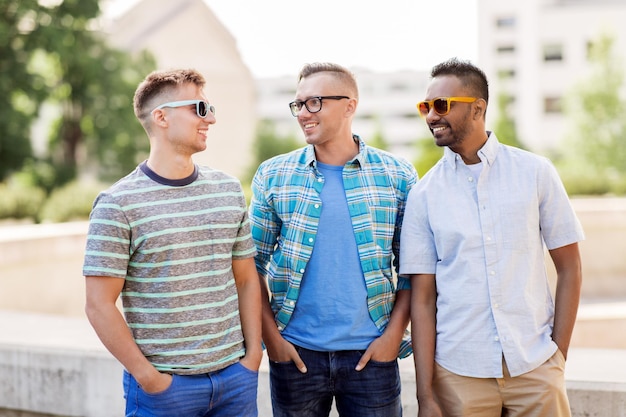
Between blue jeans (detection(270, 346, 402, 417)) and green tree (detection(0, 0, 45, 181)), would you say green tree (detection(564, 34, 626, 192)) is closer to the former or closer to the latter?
green tree (detection(0, 0, 45, 181))

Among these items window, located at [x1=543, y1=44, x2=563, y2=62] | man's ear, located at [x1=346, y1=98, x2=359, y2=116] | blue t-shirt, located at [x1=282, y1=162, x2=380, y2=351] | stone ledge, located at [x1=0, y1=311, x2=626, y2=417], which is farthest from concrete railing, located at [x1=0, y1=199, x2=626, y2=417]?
window, located at [x1=543, y1=44, x2=563, y2=62]

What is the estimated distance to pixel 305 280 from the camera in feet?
11.7

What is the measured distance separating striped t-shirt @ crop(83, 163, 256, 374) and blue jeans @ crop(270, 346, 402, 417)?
0.44 m

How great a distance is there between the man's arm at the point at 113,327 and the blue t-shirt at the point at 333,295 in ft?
2.63

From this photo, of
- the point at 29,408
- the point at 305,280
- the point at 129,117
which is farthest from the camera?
the point at 129,117

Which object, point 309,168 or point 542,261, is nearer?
point 542,261

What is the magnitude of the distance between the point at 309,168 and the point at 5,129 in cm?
2460

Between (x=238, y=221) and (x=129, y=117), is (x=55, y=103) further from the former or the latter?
(x=238, y=221)

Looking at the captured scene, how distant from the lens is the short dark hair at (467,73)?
129 inches

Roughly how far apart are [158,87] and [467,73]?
1.29 m

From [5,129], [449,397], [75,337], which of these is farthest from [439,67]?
[5,129]

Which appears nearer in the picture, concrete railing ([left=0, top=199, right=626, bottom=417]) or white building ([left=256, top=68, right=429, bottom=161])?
concrete railing ([left=0, top=199, right=626, bottom=417])

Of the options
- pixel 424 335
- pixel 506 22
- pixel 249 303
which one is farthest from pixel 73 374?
pixel 506 22

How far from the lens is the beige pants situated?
3.12 meters
